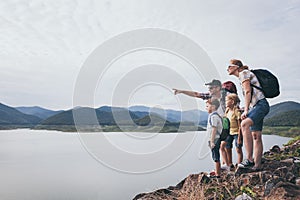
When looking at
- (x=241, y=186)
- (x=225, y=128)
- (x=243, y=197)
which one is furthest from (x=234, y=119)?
(x=243, y=197)

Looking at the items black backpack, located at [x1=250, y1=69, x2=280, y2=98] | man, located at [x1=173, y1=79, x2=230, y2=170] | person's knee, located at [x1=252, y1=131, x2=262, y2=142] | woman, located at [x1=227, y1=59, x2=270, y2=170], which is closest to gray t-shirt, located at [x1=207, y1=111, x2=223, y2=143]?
man, located at [x1=173, y1=79, x2=230, y2=170]

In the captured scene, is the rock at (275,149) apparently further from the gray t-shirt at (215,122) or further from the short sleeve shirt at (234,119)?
the gray t-shirt at (215,122)

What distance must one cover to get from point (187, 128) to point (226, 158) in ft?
1.91

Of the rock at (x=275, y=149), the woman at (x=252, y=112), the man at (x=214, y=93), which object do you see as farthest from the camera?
the rock at (x=275, y=149)

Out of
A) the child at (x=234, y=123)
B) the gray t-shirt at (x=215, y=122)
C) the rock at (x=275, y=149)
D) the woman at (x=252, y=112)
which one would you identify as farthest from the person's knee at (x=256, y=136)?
the rock at (x=275, y=149)

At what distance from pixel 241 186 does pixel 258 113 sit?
0.73 m

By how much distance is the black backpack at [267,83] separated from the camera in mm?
2820

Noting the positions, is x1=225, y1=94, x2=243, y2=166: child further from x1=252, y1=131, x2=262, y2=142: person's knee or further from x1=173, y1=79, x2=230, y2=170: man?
x1=252, y1=131, x2=262, y2=142: person's knee

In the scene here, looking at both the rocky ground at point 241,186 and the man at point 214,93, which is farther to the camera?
the man at point 214,93

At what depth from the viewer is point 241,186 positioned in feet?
8.85

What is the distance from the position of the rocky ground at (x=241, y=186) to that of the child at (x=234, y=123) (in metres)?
0.28

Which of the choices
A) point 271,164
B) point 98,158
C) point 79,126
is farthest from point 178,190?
point 98,158

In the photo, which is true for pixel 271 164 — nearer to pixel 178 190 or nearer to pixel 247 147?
pixel 247 147

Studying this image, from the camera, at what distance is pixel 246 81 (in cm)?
280
